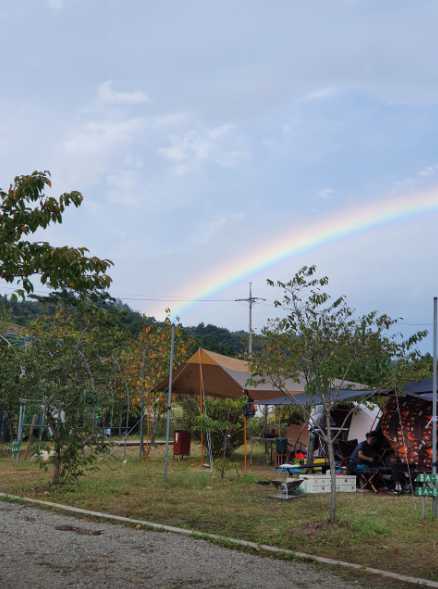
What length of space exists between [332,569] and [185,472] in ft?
28.8

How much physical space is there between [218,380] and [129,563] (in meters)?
12.7

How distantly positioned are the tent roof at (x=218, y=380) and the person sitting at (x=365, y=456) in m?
3.97

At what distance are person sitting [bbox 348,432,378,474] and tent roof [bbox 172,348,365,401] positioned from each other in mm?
3971

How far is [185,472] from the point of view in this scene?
50.5 feet

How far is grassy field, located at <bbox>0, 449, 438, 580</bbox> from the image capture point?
7.77 m

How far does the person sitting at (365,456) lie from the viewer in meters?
13.5

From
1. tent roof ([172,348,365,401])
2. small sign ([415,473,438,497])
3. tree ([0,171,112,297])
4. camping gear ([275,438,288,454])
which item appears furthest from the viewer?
tent roof ([172,348,365,401])

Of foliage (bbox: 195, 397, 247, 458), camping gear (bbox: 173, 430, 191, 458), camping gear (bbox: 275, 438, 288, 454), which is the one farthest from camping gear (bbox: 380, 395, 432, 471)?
camping gear (bbox: 173, 430, 191, 458)

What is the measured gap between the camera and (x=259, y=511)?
10.2 metres

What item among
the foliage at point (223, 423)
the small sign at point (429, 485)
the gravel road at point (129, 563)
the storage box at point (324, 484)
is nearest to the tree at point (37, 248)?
the gravel road at point (129, 563)

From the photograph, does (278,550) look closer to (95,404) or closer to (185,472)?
(95,404)

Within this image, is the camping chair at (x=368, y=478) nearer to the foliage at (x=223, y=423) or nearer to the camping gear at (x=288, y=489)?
the camping gear at (x=288, y=489)

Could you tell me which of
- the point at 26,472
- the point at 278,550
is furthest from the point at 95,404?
the point at 278,550

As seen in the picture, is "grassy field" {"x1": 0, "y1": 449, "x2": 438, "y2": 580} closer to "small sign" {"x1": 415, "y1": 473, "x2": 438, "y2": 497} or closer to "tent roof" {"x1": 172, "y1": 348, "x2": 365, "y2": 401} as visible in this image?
"small sign" {"x1": 415, "y1": 473, "x2": 438, "y2": 497}
